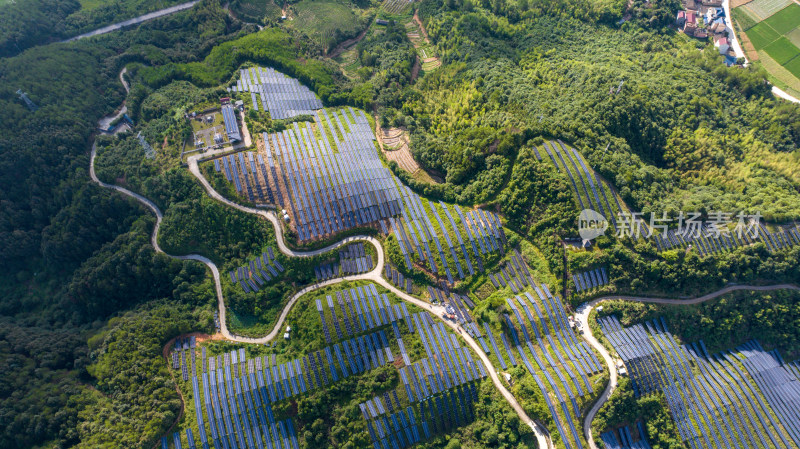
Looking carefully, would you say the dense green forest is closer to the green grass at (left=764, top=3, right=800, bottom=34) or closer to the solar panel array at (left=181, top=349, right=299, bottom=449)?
the solar panel array at (left=181, top=349, right=299, bottom=449)

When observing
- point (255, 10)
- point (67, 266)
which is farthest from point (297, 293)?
point (255, 10)

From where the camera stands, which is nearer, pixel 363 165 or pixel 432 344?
pixel 432 344

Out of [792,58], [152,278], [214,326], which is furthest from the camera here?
[792,58]

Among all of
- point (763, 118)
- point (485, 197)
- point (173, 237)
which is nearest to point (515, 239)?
point (485, 197)

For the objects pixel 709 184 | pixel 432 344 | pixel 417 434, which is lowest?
pixel 417 434

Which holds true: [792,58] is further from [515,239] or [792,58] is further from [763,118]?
[515,239]

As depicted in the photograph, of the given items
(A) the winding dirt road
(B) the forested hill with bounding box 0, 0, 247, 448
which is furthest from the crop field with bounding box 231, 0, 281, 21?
(A) the winding dirt road

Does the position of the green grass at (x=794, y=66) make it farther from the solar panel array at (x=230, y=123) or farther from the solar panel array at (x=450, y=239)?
the solar panel array at (x=230, y=123)

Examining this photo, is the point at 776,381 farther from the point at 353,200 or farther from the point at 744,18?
the point at 744,18
